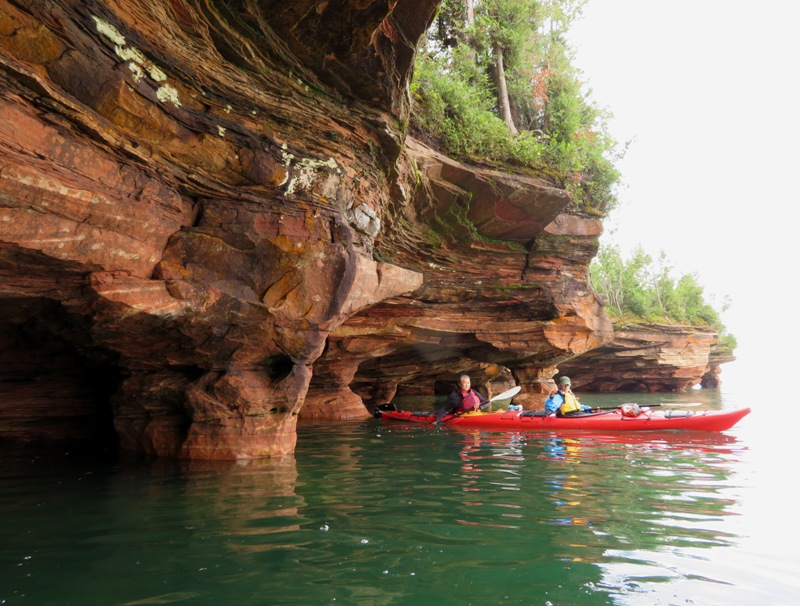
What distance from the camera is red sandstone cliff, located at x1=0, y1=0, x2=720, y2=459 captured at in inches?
207

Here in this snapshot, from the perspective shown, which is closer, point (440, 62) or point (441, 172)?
point (441, 172)

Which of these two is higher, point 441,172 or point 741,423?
point 441,172

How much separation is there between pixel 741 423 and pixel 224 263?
474 inches

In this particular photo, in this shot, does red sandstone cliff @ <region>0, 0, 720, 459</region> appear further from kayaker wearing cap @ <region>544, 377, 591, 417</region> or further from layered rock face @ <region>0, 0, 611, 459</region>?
kayaker wearing cap @ <region>544, 377, 591, 417</region>

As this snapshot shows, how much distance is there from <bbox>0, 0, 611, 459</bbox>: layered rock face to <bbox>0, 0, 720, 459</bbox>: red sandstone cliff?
3 cm

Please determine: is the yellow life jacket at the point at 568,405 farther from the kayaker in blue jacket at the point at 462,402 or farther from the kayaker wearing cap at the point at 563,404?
the kayaker in blue jacket at the point at 462,402

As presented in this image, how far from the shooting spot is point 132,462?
7871mm

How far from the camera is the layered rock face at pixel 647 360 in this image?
2438 centimetres

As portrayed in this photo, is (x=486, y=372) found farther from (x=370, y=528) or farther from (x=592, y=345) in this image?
(x=370, y=528)

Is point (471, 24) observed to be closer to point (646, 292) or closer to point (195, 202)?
point (195, 202)

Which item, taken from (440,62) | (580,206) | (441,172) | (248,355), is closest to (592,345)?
(580,206)

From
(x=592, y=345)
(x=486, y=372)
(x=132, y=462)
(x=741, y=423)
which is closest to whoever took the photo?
(x=132, y=462)

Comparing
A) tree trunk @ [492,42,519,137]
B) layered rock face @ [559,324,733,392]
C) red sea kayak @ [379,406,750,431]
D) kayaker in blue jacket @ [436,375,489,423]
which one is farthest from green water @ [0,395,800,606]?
layered rock face @ [559,324,733,392]

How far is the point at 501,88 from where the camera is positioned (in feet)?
50.2
